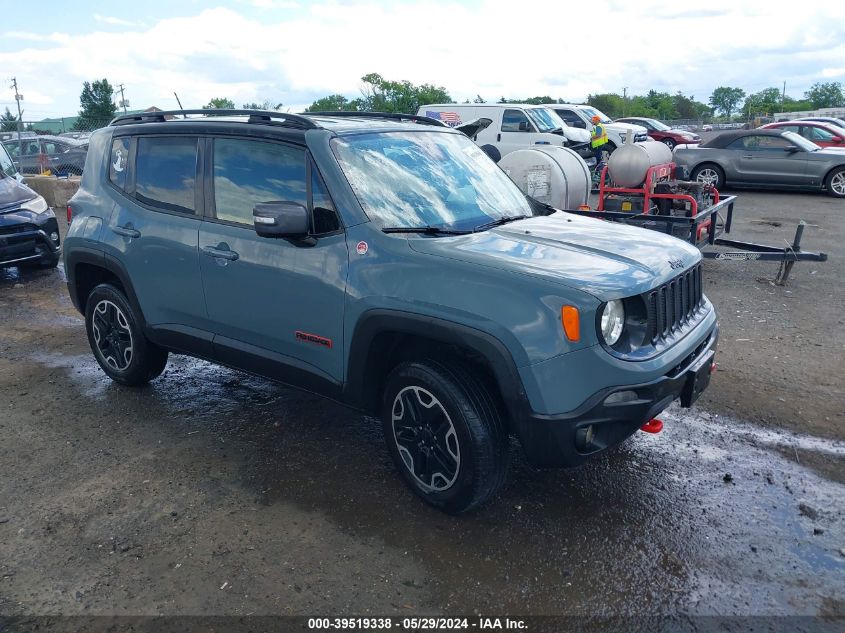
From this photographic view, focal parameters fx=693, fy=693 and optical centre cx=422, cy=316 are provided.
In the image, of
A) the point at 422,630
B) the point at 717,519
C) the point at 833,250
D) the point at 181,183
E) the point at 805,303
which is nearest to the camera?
the point at 422,630

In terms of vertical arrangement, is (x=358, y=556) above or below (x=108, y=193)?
below

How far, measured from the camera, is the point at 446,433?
11.3 feet

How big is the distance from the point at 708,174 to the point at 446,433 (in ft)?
51.3

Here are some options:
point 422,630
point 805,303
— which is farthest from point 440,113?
point 422,630

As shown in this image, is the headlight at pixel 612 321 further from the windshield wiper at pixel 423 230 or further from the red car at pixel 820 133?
the red car at pixel 820 133

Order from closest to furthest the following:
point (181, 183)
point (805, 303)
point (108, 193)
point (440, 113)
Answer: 1. point (181, 183)
2. point (108, 193)
3. point (805, 303)
4. point (440, 113)

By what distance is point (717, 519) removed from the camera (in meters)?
3.59

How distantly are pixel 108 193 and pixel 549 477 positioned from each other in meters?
3.64

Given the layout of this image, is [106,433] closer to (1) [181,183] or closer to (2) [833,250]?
(1) [181,183]

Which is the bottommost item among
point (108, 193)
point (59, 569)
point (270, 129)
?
point (59, 569)

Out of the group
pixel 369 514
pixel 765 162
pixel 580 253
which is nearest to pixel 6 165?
pixel 369 514

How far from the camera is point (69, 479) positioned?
4098 mm

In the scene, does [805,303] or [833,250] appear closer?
[805,303]

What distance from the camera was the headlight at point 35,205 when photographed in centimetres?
902
